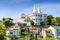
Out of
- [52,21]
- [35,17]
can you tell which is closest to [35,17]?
[35,17]

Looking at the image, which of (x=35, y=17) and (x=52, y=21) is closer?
(x=52, y=21)

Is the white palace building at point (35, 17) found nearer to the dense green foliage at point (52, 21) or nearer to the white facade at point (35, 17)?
the white facade at point (35, 17)

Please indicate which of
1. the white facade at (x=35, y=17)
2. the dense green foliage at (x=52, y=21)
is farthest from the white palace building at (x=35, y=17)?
the dense green foliage at (x=52, y=21)

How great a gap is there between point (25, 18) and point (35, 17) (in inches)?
50.5

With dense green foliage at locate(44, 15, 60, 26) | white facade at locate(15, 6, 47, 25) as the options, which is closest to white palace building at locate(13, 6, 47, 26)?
white facade at locate(15, 6, 47, 25)

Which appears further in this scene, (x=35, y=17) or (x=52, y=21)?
(x=35, y=17)

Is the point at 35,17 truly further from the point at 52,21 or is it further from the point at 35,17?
the point at 52,21

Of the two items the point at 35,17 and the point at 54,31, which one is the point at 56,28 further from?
the point at 35,17

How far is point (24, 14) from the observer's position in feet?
64.5

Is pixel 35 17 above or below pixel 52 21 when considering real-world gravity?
above

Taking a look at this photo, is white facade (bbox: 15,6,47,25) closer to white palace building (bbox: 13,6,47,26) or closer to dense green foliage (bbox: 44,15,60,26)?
white palace building (bbox: 13,6,47,26)

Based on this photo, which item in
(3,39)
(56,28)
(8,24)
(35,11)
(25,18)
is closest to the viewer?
(3,39)

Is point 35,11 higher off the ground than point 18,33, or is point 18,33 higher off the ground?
point 35,11

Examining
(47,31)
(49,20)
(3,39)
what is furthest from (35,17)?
(3,39)
